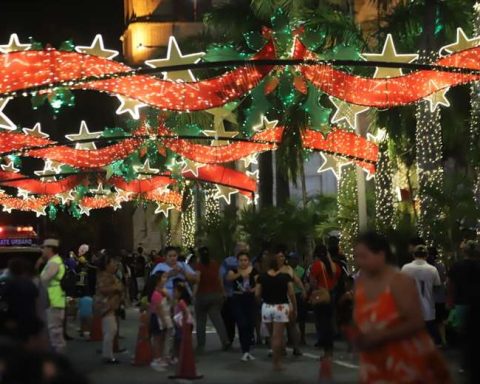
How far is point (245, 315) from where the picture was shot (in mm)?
18781

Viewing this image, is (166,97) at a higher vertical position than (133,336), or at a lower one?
higher

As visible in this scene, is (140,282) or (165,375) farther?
(140,282)

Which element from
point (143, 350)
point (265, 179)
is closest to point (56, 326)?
point (143, 350)

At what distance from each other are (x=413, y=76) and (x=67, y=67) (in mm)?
6087

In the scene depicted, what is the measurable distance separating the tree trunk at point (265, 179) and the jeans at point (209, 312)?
15218 millimetres

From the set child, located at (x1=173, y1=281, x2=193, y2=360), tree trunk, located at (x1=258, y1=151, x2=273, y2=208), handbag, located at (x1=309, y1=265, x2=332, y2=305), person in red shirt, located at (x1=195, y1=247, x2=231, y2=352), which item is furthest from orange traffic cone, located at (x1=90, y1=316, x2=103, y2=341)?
tree trunk, located at (x1=258, y1=151, x2=273, y2=208)

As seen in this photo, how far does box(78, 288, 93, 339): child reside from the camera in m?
22.7

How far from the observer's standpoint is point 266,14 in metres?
30.4

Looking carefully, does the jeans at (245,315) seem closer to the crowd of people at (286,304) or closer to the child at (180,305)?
the crowd of people at (286,304)

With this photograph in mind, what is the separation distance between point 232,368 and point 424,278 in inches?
124

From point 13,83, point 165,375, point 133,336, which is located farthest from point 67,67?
point 133,336

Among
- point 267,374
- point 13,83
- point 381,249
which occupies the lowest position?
point 267,374

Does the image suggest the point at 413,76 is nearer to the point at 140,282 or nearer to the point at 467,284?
the point at 467,284

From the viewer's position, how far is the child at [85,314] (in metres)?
22.7
